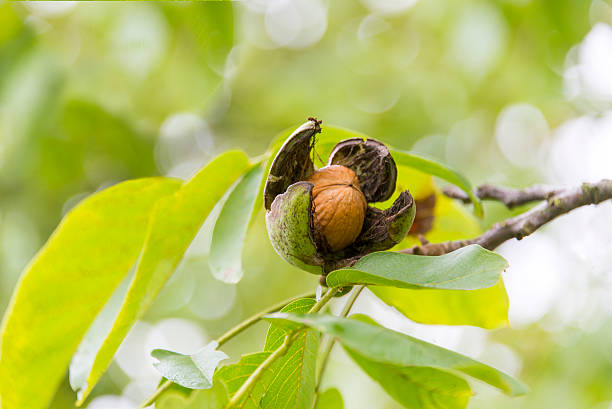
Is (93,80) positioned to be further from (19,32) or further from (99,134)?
(19,32)

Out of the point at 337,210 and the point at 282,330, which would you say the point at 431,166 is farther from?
the point at 282,330

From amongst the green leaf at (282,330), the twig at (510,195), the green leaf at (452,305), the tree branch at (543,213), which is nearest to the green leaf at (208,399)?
the green leaf at (282,330)

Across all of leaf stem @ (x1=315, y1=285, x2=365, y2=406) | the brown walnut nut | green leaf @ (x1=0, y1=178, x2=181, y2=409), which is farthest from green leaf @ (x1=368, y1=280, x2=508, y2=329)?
green leaf @ (x1=0, y1=178, x2=181, y2=409)

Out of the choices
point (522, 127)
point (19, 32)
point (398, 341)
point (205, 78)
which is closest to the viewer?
point (398, 341)

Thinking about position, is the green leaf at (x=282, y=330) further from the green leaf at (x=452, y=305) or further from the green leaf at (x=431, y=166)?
the green leaf at (x=431, y=166)

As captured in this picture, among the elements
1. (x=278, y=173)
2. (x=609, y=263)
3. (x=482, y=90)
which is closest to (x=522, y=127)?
(x=482, y=90)

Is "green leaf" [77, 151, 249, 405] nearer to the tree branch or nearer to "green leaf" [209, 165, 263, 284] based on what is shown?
"green leaf" [209, 165, 263, 284]
